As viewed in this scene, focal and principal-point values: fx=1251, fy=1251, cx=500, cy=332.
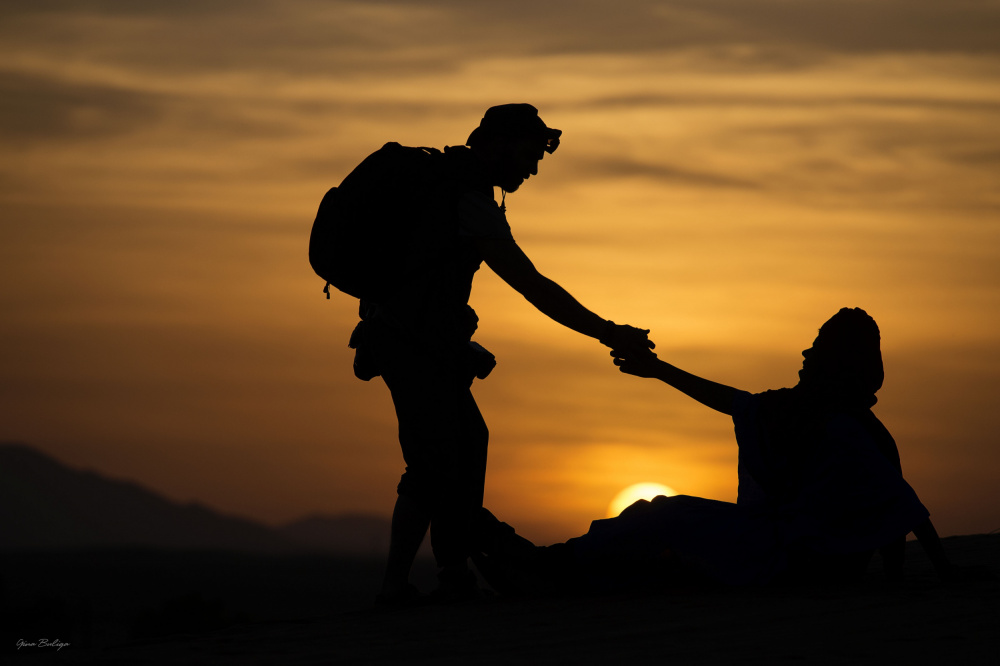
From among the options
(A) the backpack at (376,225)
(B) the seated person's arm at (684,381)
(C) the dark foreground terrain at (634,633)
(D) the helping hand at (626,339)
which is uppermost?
(A) the backpack at (376,225)

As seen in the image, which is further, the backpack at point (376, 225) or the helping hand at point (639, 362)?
the helping hand at point (639, 362)

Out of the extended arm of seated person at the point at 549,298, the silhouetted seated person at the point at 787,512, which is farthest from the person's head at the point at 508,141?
the silhouetted seated person at the point at 787,512

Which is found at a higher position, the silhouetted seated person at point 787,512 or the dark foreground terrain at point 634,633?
the silhouetted seated person at point 787,512

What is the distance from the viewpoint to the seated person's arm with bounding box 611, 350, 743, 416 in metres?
6.57

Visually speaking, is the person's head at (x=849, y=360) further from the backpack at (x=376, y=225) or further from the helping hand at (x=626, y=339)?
the backpack at (x=376, y=225)

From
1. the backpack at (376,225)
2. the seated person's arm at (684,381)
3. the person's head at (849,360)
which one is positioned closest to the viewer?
the backpack at (376,225)

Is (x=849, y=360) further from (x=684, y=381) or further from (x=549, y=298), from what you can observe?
(x=549, y=298)

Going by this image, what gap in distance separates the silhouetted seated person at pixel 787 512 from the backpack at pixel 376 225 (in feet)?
4.51

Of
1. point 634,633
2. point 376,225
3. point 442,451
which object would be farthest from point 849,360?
point 376,225

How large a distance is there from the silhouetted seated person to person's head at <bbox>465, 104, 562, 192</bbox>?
1.38 m

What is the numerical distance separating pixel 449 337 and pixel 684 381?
1276 millimetres

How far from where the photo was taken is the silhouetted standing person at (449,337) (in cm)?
635

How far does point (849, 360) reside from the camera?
6402 mm

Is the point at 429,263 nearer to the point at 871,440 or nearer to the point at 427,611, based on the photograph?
the point at 427,611
